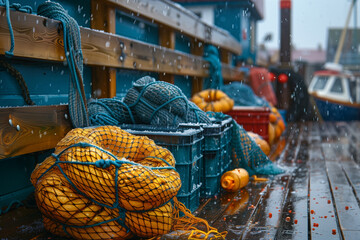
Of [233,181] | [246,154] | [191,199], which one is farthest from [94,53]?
[246,154]

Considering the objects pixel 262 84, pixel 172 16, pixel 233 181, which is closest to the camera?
pixel 233 181

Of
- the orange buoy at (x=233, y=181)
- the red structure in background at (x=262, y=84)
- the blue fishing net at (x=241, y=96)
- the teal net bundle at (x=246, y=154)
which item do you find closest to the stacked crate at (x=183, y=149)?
the orange buoy at (x=233, y=181)

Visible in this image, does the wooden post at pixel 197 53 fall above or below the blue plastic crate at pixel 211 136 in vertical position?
above

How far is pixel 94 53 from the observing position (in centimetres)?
419

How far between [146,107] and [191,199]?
1.02 meters

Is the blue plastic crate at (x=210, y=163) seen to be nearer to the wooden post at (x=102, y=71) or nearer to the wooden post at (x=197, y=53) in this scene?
the wooden post at (x=102, y=71)

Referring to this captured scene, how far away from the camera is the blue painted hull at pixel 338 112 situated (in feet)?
50.8

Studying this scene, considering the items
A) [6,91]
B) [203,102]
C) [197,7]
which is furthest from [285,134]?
[6,91]

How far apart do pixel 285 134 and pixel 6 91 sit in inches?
309

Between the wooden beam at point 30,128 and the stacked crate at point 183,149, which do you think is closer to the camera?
the wooden beam at point 30,128

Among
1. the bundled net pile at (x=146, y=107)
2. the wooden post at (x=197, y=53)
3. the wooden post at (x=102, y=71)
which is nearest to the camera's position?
the bundled net pile at (x=146, y=107)

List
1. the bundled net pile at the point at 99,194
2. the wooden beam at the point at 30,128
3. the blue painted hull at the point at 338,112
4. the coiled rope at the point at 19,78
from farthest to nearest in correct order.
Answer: the blue painted hull at the point at 338,112, the coiled rope at the point at 19,78, the wooden beam at the point at 30,128, the bundled net pile at the point at 99,194

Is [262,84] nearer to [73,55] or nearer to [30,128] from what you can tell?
[73,55]

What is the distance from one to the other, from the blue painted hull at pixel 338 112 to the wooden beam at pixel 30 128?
13.3m
